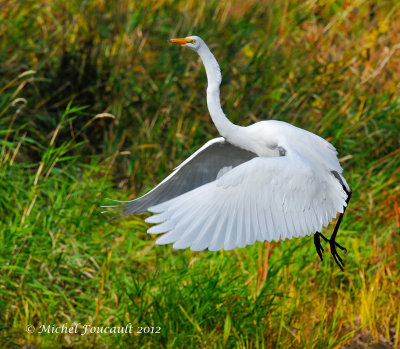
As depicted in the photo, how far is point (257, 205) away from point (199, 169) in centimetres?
64

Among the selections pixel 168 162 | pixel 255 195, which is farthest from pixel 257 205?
pixel 168 162

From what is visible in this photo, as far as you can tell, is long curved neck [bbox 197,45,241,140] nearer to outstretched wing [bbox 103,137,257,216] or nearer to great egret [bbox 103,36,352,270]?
great egret [bbox 103,36,352,270]

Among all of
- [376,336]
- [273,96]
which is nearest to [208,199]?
[376,336]

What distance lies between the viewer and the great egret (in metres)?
2.23

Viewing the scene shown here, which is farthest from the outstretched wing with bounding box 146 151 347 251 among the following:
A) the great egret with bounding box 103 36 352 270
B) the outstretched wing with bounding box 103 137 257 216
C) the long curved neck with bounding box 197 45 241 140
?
the outstretched wing with bounding box 103 137 257 216

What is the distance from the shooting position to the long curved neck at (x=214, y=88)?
2604 mm

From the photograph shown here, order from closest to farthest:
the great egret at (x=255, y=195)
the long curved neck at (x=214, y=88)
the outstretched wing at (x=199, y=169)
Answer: the great egret at (x=255, y=195) < the long curved neck at (x=214, y=88) < the outstretched wing at (x=199, y=169)

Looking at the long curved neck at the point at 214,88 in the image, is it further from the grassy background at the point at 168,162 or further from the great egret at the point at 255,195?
the grassy background at the point at 168,162

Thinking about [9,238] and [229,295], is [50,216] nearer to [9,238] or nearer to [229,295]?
[9,238]

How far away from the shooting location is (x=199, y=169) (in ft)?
9.76

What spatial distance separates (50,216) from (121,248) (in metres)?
0.46

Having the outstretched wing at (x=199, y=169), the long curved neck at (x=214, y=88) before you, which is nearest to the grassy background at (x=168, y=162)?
the outstretched wing at (x=199, y=169)

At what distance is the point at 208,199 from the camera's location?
92.7 inches

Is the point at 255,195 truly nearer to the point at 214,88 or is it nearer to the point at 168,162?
the point at 214,88
